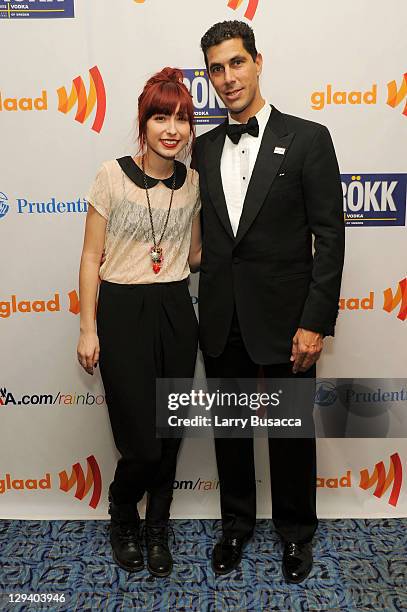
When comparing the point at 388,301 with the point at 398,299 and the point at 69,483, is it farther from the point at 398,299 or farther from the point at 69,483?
the point at 69,483

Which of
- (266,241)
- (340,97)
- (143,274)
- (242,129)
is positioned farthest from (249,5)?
(143,274)

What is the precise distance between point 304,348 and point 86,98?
1252 millimetres

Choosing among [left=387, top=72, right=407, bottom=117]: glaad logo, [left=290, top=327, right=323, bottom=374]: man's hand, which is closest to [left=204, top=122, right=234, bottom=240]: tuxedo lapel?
[left=290, top=327, right=323, bottom=374]: man's hand

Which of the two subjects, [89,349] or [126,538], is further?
[126,538]

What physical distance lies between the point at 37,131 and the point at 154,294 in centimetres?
85

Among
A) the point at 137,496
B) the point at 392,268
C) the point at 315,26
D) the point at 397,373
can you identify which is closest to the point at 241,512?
the point at 137,496

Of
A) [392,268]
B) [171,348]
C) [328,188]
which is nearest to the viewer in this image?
[328,188]

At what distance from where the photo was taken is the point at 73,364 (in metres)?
2.61

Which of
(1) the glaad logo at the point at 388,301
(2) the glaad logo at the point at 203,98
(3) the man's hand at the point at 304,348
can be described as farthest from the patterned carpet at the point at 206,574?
(2) the glaad logo at the point at 203,98

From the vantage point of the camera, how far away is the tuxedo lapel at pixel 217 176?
206 cm

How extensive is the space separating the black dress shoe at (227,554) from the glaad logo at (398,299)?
1.09 metres

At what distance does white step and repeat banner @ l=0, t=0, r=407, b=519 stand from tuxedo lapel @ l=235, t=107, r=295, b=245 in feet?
1.36

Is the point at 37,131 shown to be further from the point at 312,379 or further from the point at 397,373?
the point at 397,373

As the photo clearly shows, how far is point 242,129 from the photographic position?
80.5 inches
